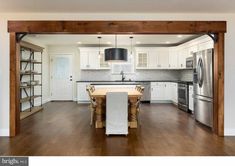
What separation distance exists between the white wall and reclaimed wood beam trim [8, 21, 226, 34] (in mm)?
106

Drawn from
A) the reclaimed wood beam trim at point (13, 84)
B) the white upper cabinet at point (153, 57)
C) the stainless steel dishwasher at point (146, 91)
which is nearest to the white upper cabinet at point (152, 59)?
the white upper cabinet at point (153, 57)

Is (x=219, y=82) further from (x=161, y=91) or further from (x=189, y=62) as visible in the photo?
(x=161, y=91)

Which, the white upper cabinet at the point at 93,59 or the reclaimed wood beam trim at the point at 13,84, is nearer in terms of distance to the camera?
the reclaimed wood beam trim at the point at 13,84

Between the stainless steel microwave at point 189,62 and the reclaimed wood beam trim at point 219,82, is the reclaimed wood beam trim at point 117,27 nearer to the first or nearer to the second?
the reclaimed wood beam trim at point 219,82

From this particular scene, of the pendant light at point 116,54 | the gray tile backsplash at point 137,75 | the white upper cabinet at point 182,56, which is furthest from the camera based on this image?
the gray tile backsplash at point 137,75

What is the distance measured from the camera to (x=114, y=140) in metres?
4.70

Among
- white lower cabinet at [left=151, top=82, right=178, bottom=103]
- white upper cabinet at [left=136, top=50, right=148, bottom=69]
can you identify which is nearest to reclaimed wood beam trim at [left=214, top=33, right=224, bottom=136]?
white lower cabinet at [left=151, top=82, right=178, bottom=103]

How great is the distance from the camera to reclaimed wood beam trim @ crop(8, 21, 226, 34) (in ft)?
16.4

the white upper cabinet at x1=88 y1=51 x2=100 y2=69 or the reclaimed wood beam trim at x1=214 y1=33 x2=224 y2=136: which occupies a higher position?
the white upper cabinet at x1=88 y1=51 x2=100 y2=69

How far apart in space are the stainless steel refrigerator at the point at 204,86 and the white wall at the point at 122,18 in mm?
461

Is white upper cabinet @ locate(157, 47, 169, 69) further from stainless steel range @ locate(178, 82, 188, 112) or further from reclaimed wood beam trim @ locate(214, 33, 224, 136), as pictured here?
reclaimed wood beam trim @ locate(214, 33, 224, 136)

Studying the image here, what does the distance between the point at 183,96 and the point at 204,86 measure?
8.51ft
